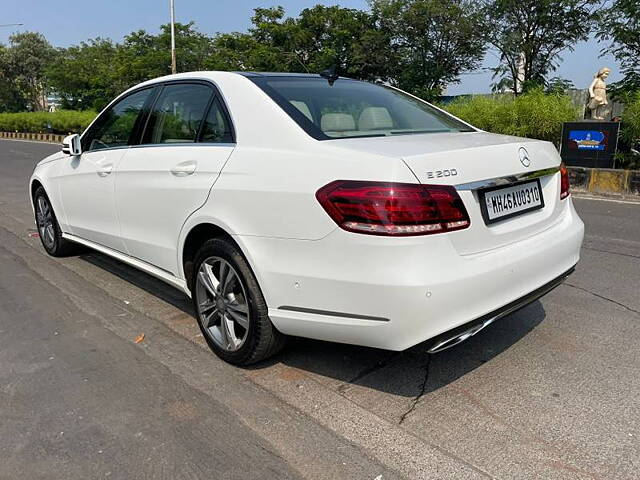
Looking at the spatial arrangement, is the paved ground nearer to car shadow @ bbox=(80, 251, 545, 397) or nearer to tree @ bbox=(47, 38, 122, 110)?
car shadow @ bbox=(80, 251, 545, 397)

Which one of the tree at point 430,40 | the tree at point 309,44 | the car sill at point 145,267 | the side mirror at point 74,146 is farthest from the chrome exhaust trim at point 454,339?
the tree at point 309,44

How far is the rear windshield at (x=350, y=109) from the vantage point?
2898mm

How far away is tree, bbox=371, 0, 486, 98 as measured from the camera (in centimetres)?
2277

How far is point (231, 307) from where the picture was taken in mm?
3072

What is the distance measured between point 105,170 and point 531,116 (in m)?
9.48

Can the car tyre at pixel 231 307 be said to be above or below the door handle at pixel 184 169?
below

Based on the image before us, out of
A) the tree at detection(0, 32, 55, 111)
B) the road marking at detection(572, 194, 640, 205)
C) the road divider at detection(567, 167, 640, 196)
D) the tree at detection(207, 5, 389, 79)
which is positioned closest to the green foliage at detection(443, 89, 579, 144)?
the road divider at detection(567, 167, 640, 196)

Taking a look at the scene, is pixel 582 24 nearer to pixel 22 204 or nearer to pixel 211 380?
pixel 22 204

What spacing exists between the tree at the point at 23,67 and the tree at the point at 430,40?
4764cm

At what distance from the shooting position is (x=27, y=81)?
61438 millimetres

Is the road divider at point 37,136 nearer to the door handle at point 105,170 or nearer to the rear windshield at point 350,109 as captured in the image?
the door handle at point 105,170

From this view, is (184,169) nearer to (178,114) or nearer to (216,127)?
(216,127)

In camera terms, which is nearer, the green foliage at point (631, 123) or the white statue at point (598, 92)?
the green foliage at point (631, 123)

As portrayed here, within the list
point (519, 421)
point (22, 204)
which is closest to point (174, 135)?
point (519, 421)
